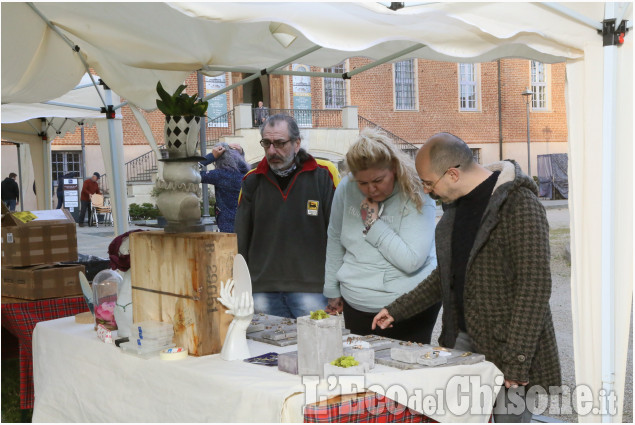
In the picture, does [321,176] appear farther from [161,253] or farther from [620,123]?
[620,123]

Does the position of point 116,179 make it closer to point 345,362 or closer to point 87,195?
point 345,362

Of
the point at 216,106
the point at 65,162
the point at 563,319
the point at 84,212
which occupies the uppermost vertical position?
the point at 216,106

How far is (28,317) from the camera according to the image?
3.71 meters

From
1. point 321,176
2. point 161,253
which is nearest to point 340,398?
point 161,253

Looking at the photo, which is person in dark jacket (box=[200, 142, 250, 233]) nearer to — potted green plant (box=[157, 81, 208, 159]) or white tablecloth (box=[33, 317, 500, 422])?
white tablecloth (box=[33, 317, 500, 422])

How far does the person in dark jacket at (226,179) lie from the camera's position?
5176mm

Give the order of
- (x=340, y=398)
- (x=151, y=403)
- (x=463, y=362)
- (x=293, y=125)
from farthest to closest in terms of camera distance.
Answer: (x=293, y=125)
(x=151, y=403)
(x=463, y=362)
(x=340, y=398)

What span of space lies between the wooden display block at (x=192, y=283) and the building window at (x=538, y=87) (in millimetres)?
27985

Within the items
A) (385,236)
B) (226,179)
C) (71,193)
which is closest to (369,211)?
(385,236)

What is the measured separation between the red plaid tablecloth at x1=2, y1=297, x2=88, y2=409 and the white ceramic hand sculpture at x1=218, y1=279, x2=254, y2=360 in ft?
6.07

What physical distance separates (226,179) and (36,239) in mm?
1575

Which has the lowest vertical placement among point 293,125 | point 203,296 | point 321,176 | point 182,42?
point 203,296

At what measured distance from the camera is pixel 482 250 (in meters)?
2.18

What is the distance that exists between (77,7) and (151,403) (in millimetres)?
1797
